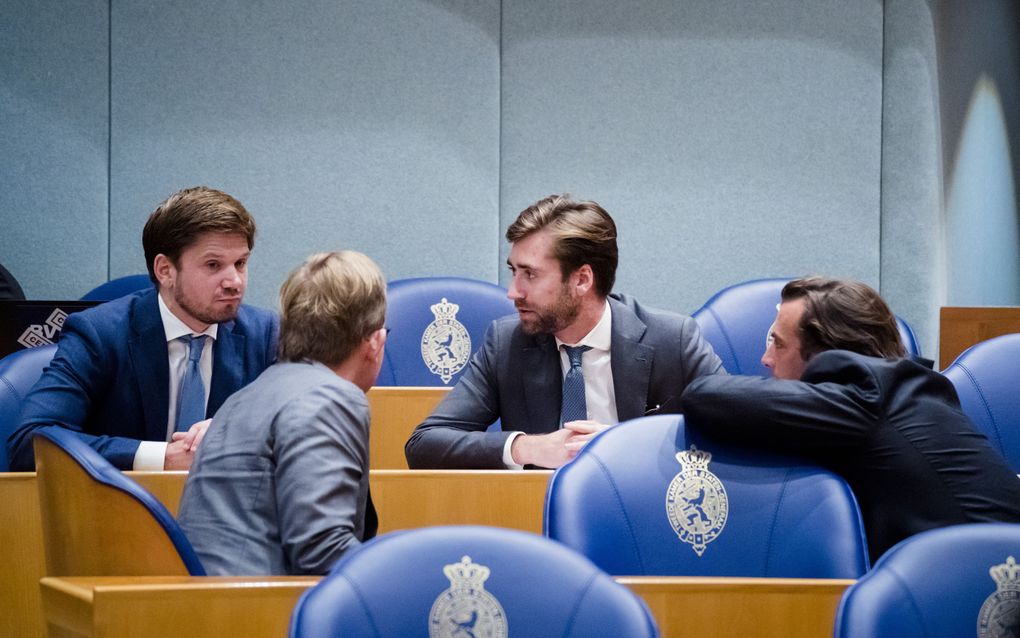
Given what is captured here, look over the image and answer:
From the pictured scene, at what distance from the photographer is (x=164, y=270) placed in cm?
282

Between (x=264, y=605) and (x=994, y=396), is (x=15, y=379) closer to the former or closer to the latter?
(x=264, y=605)

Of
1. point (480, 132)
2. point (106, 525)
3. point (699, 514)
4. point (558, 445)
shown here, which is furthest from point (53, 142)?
point (699, 514)

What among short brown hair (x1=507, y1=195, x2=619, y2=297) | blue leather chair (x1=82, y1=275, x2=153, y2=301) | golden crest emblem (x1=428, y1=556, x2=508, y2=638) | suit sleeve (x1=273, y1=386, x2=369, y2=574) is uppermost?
short brown hair (x1=507, y1=195, x2=619, y2=297)

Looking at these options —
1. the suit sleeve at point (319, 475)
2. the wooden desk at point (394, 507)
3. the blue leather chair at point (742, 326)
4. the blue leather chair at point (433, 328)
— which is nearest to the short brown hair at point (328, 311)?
the suit sleeve at point (319, 475)

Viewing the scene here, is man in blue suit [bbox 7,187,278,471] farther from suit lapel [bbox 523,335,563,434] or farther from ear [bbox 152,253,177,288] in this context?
suit lapel [bbox 523,335,563,434]

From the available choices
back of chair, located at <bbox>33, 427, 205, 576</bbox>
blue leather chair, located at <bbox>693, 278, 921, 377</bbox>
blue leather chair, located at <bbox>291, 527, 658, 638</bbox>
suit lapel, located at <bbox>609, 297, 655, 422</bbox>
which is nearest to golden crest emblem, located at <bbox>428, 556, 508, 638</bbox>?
blue leather chair, located at <bbox>291, 527, 658, 638</bbox>

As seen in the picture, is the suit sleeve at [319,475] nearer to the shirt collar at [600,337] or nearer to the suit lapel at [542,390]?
the suit lapel at [542,390]

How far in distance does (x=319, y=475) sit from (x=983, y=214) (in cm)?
434

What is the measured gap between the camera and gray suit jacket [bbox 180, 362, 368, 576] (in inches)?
69.9

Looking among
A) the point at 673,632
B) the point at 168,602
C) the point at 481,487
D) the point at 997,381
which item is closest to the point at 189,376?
the point at 481,487

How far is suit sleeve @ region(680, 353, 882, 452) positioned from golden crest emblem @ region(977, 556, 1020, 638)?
0.48m

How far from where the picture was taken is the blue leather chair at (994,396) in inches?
117

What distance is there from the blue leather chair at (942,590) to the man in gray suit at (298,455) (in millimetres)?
732

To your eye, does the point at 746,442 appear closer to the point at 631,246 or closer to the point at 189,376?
the point at 189,376
